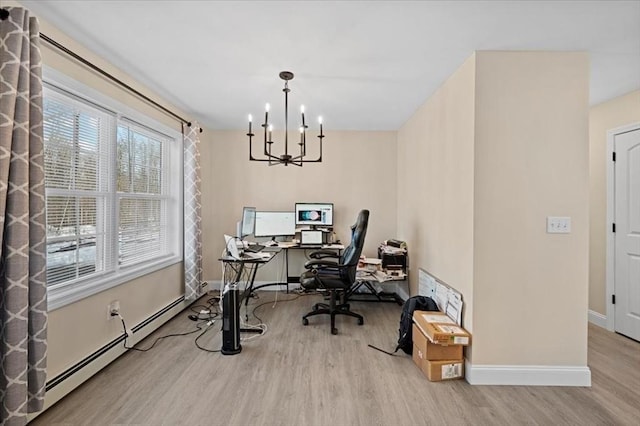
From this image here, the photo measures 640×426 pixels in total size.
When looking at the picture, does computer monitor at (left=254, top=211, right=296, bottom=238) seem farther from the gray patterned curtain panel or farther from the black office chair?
the gray patterned curtain panel

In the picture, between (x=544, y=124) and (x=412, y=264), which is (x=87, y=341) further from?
(x=544, y=124)

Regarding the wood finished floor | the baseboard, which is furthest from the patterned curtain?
the wood finished floor

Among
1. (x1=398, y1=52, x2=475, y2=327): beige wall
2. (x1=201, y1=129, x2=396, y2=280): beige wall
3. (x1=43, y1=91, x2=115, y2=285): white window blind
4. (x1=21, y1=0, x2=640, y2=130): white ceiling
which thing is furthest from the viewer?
(x1=201, y1=129, x2=396, y2=280): beige wall

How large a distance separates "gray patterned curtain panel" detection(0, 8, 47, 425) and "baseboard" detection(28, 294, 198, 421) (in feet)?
1.02

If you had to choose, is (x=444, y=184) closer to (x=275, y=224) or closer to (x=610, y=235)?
(x=610, y=235)

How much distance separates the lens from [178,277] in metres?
3.60

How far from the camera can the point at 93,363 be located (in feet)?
7.30

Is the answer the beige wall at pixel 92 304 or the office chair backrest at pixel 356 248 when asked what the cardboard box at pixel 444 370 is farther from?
the beige wall at pixel 92 304

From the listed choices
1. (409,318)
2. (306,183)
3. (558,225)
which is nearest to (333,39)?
(558,225)

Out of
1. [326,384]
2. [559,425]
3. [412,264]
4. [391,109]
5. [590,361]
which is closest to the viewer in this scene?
[559,425]

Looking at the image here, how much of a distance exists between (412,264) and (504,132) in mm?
2018

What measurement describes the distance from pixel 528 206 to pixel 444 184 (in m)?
0.70

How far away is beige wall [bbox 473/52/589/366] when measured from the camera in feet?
7.11

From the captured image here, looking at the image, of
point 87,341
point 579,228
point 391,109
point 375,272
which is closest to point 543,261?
point 579,228
